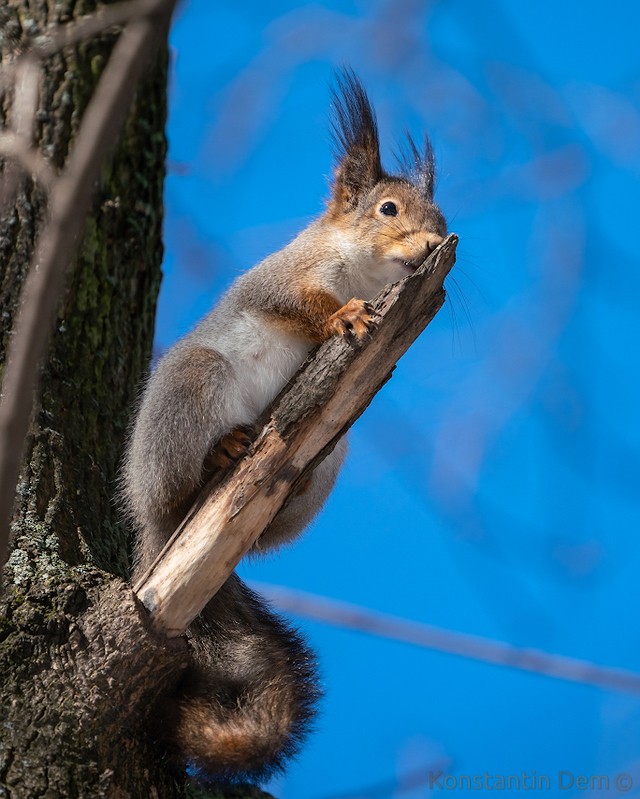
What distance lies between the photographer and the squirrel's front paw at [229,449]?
7.16 feet

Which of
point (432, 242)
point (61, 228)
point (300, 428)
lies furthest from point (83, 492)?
point (61, 228)

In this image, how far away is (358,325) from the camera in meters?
2.13

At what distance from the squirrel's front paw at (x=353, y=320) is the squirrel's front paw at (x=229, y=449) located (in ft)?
1.02

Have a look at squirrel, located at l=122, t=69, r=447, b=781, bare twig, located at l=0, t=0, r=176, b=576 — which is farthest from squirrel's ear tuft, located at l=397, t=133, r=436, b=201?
bare twig, located at l=0, t=0, r=176, b=576

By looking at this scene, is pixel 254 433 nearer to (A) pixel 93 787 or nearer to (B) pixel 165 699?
(B) pixel 165 699

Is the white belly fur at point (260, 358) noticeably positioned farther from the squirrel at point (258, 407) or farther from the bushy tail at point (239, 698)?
the bushy tail at point (239, 698)

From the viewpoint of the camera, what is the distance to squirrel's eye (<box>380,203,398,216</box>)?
2.61 metres

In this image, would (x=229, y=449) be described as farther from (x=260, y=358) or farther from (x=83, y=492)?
(x=83, y=492)

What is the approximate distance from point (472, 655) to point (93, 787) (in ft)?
3.32

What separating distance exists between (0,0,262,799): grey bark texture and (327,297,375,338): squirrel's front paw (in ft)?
2.34

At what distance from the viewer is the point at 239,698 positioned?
6.62 ft

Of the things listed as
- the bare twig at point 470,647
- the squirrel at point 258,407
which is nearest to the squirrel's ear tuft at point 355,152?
the squirrel at point 258,407

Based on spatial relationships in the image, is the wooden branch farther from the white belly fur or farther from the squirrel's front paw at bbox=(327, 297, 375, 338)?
the white belly fur

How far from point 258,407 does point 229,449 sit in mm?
221
